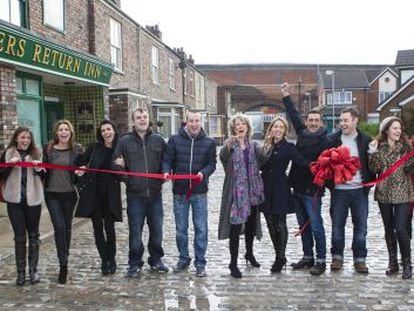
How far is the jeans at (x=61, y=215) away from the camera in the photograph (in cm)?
620

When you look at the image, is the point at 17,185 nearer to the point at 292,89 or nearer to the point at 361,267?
the point at 361,267

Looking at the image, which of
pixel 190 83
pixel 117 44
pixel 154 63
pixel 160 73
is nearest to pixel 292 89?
pixel 190 83

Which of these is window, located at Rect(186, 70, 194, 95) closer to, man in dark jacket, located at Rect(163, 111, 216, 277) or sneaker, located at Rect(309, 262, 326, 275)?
man in dark jacket, located at Rect(163, 111, 216, 277)

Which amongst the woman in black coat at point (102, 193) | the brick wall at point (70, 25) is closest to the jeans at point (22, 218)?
the woman in black coat at point (102, 193)

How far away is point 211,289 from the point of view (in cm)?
582

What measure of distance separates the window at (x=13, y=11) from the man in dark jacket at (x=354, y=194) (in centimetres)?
740

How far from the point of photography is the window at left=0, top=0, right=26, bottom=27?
1077 cm

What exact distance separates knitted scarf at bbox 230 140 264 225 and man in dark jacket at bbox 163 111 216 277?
31 cm

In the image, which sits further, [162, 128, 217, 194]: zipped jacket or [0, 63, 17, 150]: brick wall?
[0, 63, 17, 150]: brick wall

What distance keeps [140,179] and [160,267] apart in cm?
111

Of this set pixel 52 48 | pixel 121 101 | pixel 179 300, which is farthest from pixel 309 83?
pixel 179 300

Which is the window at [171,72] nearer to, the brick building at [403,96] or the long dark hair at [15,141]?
the brick building at [403,96]

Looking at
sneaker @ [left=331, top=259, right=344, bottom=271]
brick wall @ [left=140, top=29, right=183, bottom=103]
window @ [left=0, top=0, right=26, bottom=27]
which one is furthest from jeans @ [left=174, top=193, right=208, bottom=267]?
brick wall @ [left=140, top=29, right=183, bottom=103]

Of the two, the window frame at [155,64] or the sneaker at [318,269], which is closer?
the sneaker at [318,269]
